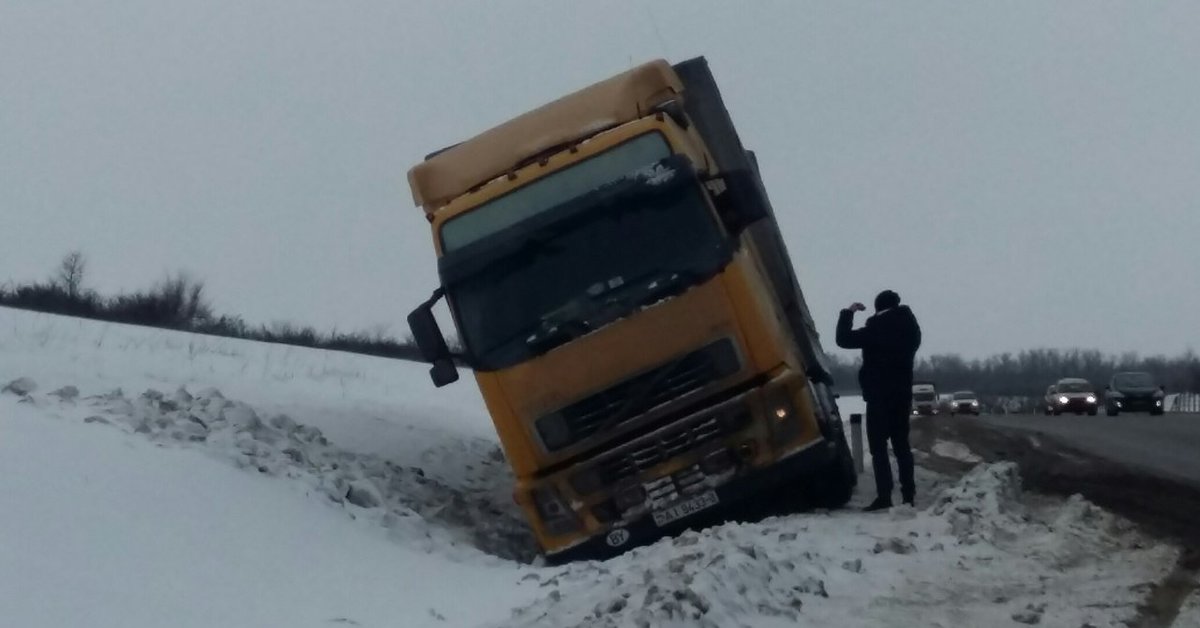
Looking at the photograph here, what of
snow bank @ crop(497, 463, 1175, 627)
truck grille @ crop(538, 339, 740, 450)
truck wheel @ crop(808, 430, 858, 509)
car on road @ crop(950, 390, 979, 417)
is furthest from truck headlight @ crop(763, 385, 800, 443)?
car on road @ crop(950, 390, 979, 417)

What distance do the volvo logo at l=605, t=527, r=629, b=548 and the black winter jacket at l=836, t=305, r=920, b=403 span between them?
9.51 ft

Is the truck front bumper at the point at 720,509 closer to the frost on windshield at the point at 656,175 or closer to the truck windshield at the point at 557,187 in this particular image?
the frost on windshield at the point at 656,175

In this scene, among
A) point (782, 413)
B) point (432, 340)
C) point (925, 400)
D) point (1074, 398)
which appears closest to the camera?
point (782, 413)

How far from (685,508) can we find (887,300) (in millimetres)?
3117

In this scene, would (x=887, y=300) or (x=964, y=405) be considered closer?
(x=887, y=300)

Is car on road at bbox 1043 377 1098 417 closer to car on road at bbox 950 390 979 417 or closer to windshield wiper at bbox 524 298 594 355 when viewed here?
car on road at bbox 950 390 979 417

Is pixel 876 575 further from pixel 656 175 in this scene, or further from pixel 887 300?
pixel 887 300

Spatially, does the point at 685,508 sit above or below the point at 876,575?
above

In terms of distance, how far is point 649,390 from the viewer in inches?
383

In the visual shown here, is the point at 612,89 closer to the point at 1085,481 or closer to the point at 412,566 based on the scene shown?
the point at 412,566

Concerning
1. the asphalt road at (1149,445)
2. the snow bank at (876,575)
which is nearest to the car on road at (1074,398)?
the asphalt road at (1149,445)

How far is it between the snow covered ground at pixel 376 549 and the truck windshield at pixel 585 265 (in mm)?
1637

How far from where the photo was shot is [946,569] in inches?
302

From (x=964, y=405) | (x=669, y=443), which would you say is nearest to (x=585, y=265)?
(x=669, y=443)
